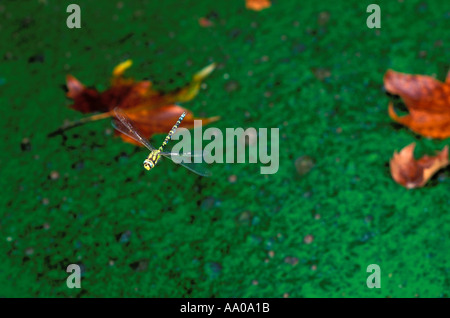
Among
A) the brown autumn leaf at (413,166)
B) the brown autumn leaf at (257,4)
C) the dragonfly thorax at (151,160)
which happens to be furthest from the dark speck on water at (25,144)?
the brown autumn leaf at (413,166)

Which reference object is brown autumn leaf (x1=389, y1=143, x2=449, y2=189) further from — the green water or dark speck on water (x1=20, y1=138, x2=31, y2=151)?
dark speck on water (x1=20, y1=138, x2=31, y2=151)

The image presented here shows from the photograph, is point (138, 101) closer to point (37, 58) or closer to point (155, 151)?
point (155, 151)

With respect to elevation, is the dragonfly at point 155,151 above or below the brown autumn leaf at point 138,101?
below

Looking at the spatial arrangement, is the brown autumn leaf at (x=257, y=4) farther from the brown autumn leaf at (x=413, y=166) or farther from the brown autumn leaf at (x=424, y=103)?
the brown autumn leaf at (x=413, y=166)

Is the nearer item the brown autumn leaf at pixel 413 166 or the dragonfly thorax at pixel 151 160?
the dragonfly thorax at pixel 151 160

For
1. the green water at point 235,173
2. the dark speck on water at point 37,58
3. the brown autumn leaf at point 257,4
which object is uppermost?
the brown autumn leaf at point 257,4

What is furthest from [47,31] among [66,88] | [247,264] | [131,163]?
[247,264]

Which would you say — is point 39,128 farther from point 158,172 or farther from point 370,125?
point 370,125
